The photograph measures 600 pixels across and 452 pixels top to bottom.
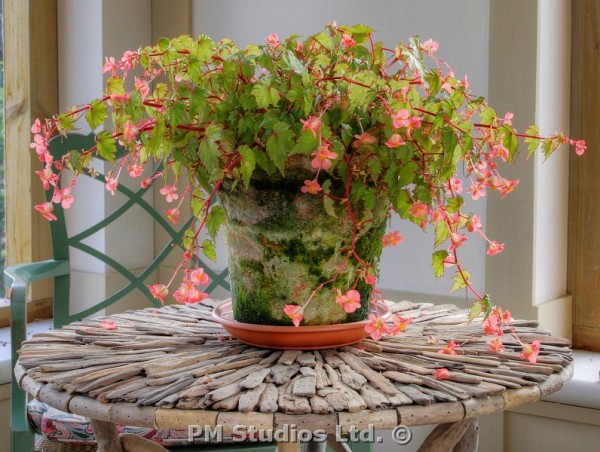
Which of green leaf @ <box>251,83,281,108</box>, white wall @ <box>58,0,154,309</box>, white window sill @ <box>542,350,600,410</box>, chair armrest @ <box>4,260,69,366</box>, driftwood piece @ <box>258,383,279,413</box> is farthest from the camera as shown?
white wall @ <box>58,0,154,309</box>

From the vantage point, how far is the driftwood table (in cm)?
85

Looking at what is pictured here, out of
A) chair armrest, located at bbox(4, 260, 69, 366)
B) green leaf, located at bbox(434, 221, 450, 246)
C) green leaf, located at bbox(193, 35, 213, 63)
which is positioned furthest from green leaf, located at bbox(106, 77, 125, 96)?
chair armrest, located at bbox(4, 260, 69, 366)

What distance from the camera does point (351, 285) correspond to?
42.9 inches

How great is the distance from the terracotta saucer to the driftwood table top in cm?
1

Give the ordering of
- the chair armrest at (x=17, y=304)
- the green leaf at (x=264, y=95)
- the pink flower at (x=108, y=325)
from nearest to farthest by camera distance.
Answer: the green leaf at (x=264, y=95)
the pink flower at (x=108, y=325)
the chair armrest at (x=17, y=304)

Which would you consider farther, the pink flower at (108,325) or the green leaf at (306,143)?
the pink flower at (108,325)

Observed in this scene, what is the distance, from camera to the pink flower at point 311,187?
98 centimetres

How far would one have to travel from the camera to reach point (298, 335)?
1.08 m

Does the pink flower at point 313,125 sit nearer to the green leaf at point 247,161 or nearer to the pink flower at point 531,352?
the green leaf at point 247,161

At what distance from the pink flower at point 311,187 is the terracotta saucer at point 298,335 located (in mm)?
201

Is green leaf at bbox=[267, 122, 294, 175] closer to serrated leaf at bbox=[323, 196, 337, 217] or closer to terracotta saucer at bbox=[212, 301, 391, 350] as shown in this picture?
serrated leaf at bbox=[323, 196, 337, 217]

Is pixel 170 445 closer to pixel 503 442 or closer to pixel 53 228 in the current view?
pixel 53 228

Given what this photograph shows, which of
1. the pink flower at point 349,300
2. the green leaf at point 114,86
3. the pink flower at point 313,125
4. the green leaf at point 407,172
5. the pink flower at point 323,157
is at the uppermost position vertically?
the green leaf at point 114,86

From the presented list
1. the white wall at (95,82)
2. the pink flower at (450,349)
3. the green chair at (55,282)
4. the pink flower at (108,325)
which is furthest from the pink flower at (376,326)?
the white wall at (95,82)
